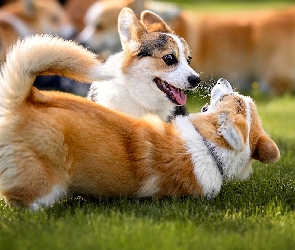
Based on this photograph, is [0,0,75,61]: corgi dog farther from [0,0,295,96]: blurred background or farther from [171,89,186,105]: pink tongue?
[171,89,186,105]: pink tongue

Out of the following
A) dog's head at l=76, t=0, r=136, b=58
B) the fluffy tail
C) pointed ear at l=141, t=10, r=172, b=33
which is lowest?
the fluffy tail

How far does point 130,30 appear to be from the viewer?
4.62 metres

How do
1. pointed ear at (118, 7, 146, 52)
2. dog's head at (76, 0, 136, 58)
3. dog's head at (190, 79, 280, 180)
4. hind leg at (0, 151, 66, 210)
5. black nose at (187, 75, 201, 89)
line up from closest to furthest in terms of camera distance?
hind leg at (0, 151, 66, 210) < dog's head at (190, 79, 280, 180) < black nose at (187, 75, 201, 89) < pointed ear at (118, 7, 146, 52) < dog's head at (76, 0, 136, 58)

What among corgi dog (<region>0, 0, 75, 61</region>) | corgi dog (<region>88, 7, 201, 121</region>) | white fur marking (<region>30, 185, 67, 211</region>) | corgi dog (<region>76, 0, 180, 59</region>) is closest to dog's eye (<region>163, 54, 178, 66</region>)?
corgi dog (<region>88, 7, 201, 121</region>)

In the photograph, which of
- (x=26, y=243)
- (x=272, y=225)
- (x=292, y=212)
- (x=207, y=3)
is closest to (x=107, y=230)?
(x=26, y=243)

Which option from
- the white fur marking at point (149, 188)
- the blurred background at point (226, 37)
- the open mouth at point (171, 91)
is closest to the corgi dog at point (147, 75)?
the open mouth at point (171, 91)

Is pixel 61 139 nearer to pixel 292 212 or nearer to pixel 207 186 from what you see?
pixel 207 186

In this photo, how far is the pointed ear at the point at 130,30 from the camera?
180 inches

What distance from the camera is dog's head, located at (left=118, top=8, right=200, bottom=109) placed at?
445cm

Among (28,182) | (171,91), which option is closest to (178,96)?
(171,91)

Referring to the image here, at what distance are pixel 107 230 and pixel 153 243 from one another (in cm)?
27

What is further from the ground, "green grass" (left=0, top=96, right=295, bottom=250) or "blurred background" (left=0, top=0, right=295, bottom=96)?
"blurred background" (left=0, top=0, right=295, bottom=96)

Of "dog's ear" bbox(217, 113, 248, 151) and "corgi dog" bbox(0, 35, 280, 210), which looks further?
"dog's ear" bbox(217, 113, 248, 151)

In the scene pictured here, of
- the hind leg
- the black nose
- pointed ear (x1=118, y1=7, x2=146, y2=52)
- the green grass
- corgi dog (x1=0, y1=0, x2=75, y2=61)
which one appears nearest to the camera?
the green grass
